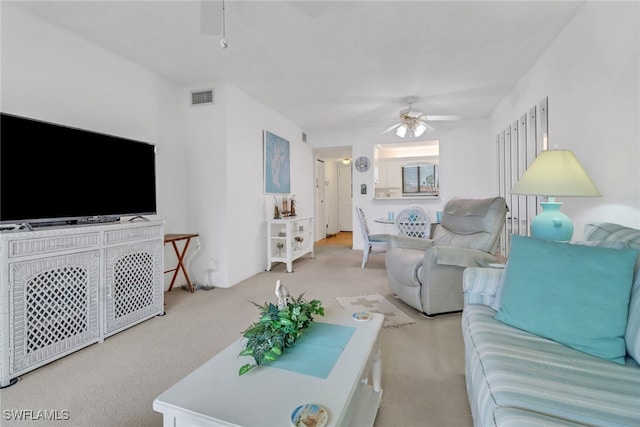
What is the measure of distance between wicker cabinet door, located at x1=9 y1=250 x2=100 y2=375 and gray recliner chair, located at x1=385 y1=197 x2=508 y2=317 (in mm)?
2468

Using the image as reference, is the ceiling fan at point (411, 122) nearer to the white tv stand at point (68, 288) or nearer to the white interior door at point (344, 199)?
the white tv stand at point (68, 288)

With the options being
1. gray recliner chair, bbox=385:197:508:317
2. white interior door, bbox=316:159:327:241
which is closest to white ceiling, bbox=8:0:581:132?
gray recliner chair, bbox=385:197:508:317

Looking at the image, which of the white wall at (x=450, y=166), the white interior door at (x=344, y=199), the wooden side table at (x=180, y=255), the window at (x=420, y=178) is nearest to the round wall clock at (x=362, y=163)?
the white wall at (x=450, y=166)

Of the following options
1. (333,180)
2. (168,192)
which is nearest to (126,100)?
(168,192)

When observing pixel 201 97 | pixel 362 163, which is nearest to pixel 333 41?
pixel 201 97

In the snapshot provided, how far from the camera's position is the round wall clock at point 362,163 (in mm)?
5711

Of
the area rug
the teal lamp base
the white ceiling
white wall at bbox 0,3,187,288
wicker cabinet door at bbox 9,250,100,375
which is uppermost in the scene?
the white ceiling

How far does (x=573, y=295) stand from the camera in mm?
1183

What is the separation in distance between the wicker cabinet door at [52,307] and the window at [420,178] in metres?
5.86

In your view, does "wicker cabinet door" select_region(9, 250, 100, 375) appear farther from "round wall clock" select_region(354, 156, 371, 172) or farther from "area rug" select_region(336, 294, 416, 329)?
"round wall clock" select_region(354, 156, 371, 172)

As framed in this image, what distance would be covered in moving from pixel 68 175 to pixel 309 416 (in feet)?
7.60

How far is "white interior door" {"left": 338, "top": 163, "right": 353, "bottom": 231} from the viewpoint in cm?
917

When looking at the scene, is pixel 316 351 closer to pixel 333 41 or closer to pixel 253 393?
pixel 253 393

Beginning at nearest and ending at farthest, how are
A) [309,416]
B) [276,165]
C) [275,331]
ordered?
[309,416] < [275,331] < [276,165]
